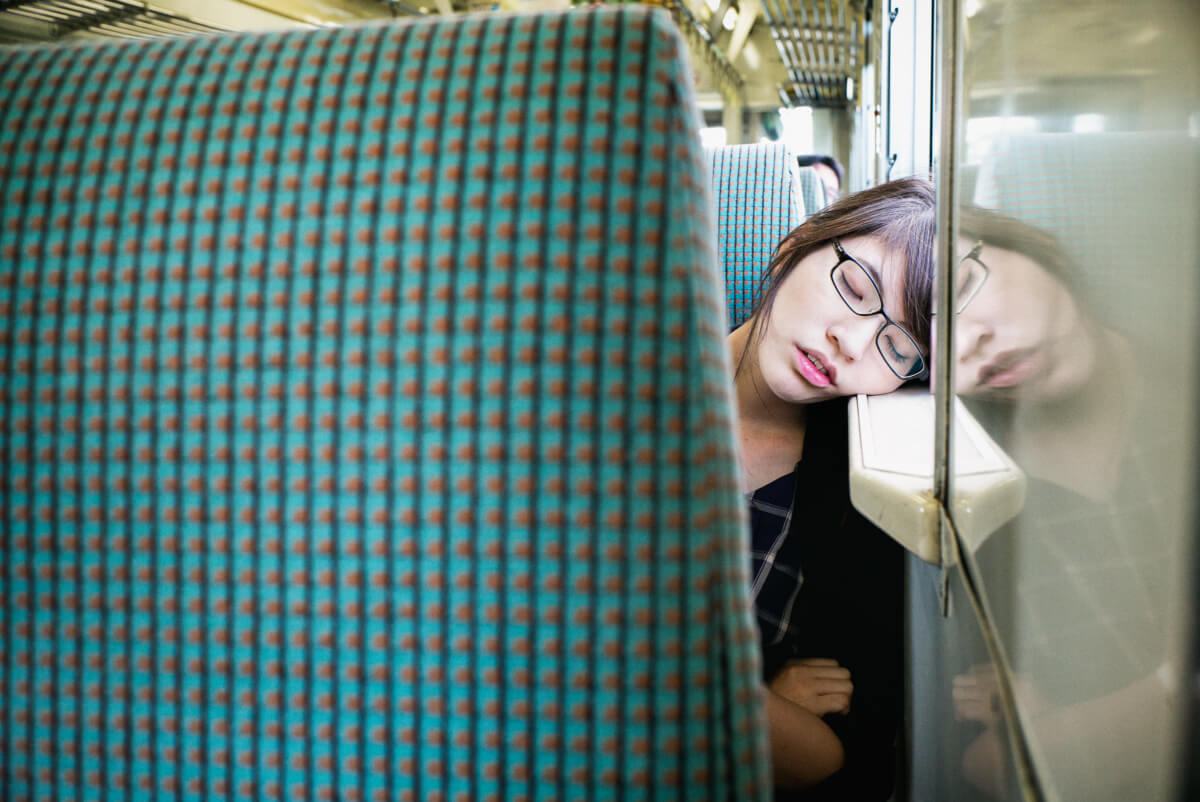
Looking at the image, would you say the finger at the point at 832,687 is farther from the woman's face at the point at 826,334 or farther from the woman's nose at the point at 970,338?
the woman's nose at the point at 970,338

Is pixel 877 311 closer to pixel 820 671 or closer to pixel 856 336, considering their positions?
pixel 856 336

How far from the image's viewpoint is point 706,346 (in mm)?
369

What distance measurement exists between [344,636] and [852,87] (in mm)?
10154

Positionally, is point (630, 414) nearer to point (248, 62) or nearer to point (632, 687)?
point (632, 687)

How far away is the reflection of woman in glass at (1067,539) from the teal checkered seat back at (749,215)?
3.66ft

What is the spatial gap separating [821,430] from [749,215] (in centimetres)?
60

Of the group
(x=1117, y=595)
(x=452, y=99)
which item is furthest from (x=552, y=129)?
(x=1117, y=595)

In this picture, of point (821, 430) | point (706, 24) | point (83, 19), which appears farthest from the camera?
point (706, 24)

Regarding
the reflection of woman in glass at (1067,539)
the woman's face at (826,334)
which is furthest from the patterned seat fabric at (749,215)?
the reflection of woman in glass at (1067,539)

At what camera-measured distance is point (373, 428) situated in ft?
1.29

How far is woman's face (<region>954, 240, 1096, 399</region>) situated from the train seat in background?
1046 millimetres

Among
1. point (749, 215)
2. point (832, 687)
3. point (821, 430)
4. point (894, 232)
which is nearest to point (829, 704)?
point (832, 687)

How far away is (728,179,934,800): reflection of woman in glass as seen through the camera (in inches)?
40.2

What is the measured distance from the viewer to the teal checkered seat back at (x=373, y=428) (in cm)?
38
